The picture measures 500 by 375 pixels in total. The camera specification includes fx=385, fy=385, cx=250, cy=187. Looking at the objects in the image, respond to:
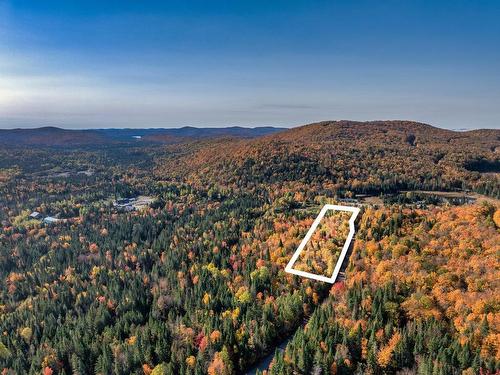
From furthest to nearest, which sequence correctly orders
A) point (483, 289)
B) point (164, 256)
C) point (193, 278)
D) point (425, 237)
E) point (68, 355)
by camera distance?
point (164, 256) → point (193, 278) → point (425, 237) → point (68, 355) → point (483, 289)

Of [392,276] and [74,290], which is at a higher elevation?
[392,276]

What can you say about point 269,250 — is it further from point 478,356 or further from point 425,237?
point 478,356

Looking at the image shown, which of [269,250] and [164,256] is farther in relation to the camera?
[164,256]

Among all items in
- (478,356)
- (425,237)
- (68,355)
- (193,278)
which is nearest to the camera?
(478,356)

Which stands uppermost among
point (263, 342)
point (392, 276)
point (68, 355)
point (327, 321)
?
point (392, 276)

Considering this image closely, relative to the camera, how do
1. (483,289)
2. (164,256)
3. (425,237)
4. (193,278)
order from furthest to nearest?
1. (164,256)
2. (193,278)
3. (425,237)
4. (483,289)

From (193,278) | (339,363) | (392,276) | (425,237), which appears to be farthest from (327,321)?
(193,278)

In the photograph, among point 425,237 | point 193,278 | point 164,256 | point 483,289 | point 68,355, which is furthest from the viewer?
point 164,256

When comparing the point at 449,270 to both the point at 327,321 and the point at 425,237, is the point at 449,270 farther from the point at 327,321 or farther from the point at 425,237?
the point at 327,321

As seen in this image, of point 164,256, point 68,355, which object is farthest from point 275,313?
point 164,256
